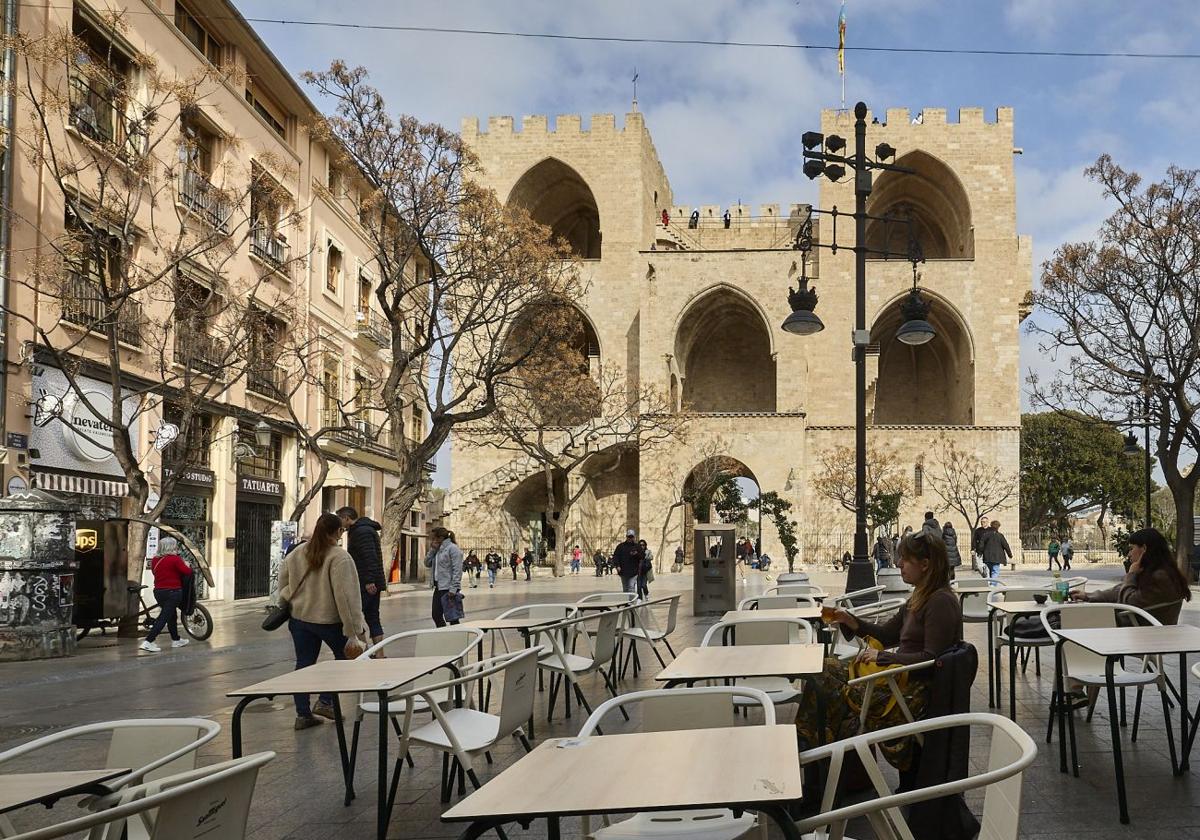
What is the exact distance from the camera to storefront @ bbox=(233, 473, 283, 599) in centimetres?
2280

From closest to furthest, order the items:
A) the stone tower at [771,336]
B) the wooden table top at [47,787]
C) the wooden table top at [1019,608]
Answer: the wooden table top at [47,787] < the wooden table top at [1019,608] < the stone tower at [771,336]

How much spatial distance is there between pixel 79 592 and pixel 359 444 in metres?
14.9

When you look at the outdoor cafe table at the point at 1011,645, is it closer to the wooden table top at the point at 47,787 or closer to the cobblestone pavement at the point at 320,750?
the cobblestone pavement at the point at 320,750

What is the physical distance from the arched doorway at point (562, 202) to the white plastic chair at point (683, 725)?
39028 mm

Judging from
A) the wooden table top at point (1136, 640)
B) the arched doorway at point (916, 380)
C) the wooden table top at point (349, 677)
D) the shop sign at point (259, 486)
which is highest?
the arched doorway at point (916, 380)

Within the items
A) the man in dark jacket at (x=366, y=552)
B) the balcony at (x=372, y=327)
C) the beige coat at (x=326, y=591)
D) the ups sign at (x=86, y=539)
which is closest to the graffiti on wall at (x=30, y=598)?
the ups sign at (x=86, y=539)

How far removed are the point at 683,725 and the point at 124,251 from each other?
12240mm

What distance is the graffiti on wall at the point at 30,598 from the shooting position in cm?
1160

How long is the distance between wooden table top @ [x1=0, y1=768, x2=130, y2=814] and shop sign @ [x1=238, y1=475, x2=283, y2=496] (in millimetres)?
20811

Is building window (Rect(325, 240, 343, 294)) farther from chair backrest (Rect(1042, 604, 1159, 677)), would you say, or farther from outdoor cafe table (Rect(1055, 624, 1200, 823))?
outdoor cafe table (Rect(1055, 624, 1200, 823))

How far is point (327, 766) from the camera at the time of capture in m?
5.83

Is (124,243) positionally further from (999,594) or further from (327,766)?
(999,594)

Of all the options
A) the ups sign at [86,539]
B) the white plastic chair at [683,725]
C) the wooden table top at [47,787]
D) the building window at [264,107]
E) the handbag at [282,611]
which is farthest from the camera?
the building window at [264,107]

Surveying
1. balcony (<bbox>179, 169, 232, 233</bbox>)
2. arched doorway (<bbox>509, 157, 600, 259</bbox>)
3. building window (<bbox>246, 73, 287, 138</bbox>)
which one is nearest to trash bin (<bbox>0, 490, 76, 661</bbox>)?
balcony (<bbox>179, 169, 232, 233</bbox>)
